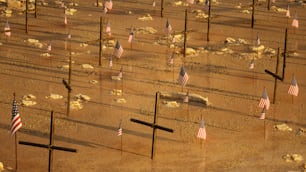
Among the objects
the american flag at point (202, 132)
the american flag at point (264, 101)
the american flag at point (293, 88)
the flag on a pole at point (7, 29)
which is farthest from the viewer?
the flag on a pole at point (7, 29)

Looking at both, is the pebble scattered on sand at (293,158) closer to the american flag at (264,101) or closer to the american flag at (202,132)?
the american flag at (202,132)

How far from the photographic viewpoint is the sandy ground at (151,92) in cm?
2961

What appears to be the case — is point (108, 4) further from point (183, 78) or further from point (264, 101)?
point (264, 101)

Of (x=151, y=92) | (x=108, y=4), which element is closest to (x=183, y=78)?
(x=151, y=92)

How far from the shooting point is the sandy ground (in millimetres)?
29614

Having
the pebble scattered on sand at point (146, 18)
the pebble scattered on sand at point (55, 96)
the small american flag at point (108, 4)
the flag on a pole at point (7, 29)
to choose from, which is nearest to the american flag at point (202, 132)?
the pebble scattered on sand at point (55, 96)

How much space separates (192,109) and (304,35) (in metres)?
15.1

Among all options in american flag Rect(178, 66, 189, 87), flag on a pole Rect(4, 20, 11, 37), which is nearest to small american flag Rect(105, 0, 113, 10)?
flag on a pole Rect(4, 20, 11, 37)

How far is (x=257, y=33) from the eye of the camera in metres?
46.2

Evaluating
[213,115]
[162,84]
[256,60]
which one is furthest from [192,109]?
[256,60]

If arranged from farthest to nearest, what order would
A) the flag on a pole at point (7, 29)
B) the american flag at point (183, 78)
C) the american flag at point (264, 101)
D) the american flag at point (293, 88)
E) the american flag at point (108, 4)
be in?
the american flag at point (108, 4)
the flag on a pole at point (7, 29)
the american flag at point (183, 78)
the american flag at point (293, 88)
the american flag at point (264, 101)

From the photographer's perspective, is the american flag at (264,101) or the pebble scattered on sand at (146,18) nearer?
the american flag at (264,101)

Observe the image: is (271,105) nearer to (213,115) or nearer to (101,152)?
(213,115)

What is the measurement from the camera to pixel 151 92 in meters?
36.2
